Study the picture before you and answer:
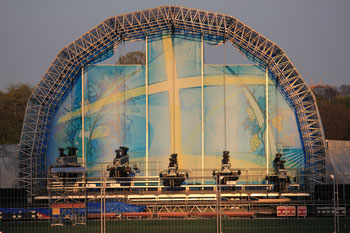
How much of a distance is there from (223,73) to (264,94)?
2.67 meters

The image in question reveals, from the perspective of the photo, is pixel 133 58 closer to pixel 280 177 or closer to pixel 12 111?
pixel 280 177

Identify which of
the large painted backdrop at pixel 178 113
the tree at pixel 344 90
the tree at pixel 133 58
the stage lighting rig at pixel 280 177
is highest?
the tree at pixel 344 90

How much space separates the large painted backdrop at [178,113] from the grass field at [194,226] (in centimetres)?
687

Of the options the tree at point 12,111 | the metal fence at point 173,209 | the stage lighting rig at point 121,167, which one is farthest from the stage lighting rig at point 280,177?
the tree at point 12,111

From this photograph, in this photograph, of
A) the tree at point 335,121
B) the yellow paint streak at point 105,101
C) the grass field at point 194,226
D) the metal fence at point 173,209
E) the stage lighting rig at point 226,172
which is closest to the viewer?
the grass field at point 194,226

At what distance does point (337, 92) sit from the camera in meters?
80.2

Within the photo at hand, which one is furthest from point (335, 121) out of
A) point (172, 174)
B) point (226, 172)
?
point (172, 174)

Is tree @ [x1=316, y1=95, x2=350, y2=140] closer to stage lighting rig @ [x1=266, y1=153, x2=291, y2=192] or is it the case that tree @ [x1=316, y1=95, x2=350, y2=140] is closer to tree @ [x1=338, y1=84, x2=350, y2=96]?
tree @ [x1=338, y1=84, x2=350, y2=96]

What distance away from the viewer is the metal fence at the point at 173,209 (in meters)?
22.2

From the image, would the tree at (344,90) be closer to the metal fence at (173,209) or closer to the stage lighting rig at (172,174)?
the metal fence at (173,209)

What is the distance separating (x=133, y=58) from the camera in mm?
32656

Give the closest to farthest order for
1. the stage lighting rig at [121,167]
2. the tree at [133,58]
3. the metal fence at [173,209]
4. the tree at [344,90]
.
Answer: the metal fence at [173,209]
the stage lighting rig at [121,167]
the tree at [133,58]
the tree at [344,90]

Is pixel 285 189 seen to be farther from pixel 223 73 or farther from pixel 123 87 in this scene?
pixel 123 87

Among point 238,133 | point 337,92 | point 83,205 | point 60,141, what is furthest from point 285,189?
point 337,92
